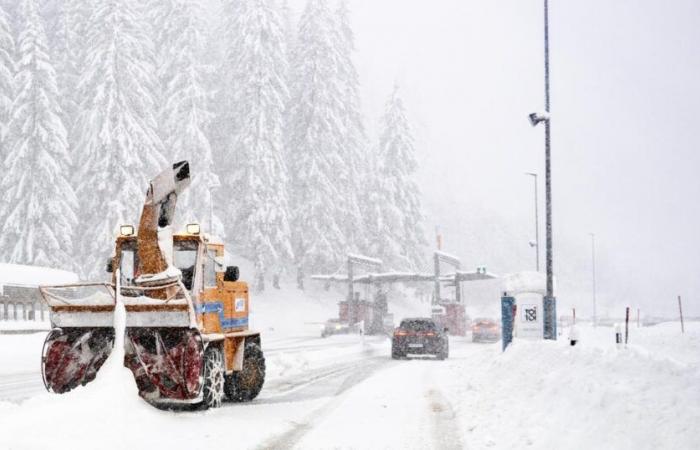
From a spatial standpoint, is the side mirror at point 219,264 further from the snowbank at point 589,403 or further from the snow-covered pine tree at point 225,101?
the snow-covered pine tree at point 225,101

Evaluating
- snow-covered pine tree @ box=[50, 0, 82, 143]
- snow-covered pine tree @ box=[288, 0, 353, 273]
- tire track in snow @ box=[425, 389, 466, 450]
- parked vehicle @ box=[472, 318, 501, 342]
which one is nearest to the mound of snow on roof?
tire track in snow @ box=[425, 389, 466, 450]

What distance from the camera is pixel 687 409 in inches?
280

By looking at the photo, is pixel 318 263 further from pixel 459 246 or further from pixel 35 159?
pixel 459 246

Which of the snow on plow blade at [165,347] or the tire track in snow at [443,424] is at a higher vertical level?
the snow on plow blade at [165,347]

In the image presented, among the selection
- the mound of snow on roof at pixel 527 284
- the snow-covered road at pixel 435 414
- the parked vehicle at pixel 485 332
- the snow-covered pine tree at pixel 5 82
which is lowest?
the parked vehicle at pixel 485 332

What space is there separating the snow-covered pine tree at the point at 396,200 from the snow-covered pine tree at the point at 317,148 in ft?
14.1

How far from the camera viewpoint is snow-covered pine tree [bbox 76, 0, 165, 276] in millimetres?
39875

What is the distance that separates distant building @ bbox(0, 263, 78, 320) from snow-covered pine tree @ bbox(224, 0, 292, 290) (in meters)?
20.2

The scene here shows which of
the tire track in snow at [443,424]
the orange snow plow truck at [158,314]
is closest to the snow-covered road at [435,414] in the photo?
the tire track in snow at [443,424]

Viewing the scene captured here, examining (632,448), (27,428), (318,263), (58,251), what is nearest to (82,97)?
(58,251)

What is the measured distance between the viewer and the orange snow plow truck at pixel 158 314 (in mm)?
10461

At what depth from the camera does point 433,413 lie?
1150 cm

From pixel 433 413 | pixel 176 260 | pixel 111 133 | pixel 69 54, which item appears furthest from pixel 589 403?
pixel 69 54

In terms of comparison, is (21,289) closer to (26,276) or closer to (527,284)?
(26,276)
